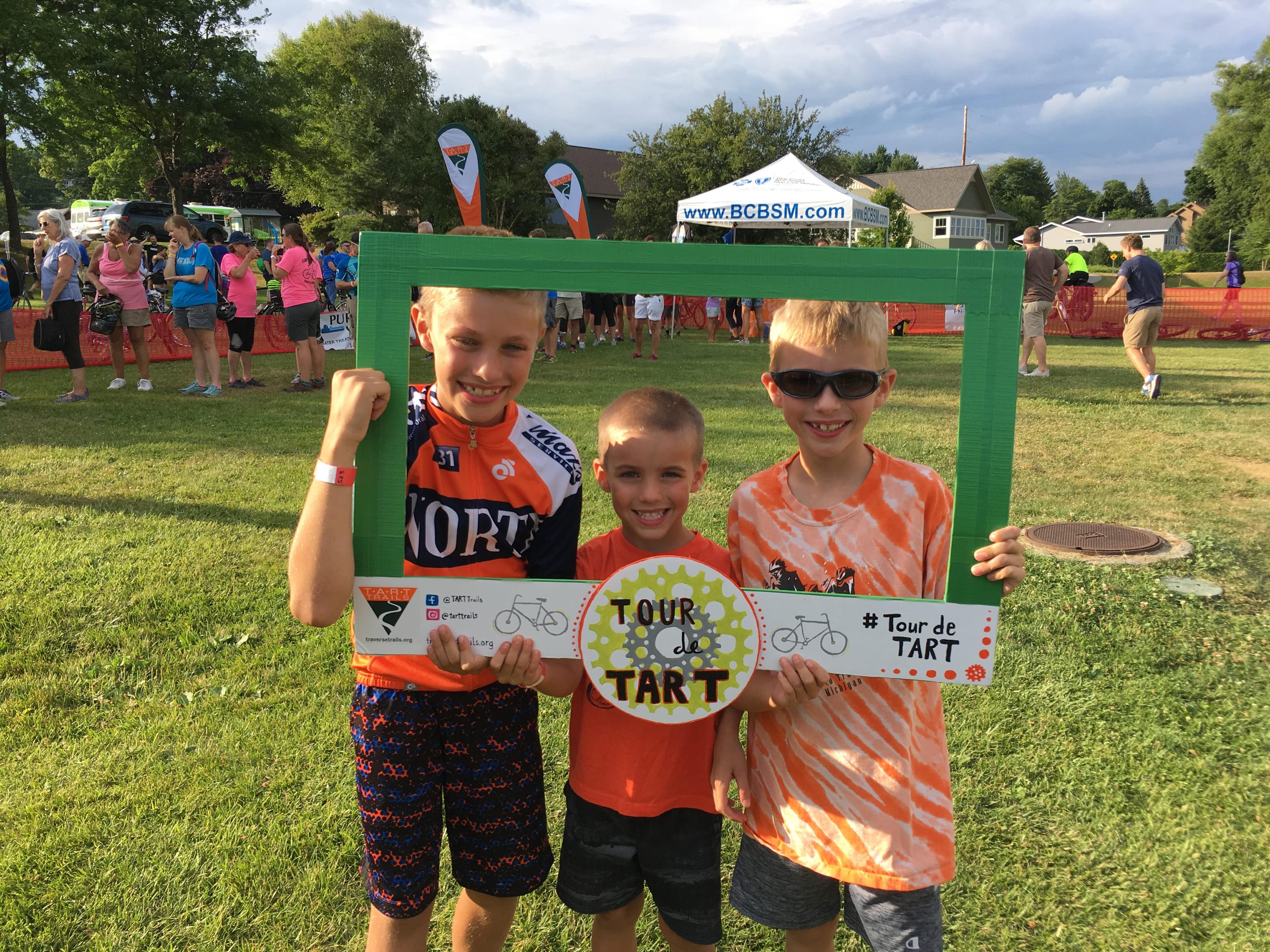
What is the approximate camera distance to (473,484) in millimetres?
1735

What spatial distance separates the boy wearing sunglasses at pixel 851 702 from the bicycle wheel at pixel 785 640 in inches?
8.2

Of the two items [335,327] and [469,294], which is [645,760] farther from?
[335,327]

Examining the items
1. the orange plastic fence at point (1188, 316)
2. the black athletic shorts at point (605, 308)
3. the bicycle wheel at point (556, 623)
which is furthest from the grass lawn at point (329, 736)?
the orange plastic fence at point (1188, 316)

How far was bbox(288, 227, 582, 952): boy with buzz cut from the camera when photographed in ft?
5.33

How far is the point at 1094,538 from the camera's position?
4816mm

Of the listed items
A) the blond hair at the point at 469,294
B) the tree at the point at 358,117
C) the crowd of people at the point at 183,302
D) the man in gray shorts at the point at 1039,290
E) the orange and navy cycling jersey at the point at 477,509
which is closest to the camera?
the blond hair at the point at 469,294

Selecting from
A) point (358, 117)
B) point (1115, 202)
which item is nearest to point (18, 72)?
point (358, 117)

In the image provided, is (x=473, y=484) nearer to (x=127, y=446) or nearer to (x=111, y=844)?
(x=111, y=844)

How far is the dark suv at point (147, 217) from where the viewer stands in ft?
95.8

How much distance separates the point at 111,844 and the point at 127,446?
575 centimetres

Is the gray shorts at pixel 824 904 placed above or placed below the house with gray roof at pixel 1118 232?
below

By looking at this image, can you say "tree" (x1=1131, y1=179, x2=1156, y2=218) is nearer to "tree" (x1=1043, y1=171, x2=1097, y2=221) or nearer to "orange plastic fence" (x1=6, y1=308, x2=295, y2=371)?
"tree" (x1=1043, y1=171, x2=1097, y2=221)

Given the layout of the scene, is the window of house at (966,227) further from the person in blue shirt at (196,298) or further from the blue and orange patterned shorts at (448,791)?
the blue and orange patterned shorts at (448,791)

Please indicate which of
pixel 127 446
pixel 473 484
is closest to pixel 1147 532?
pixel 473 484
